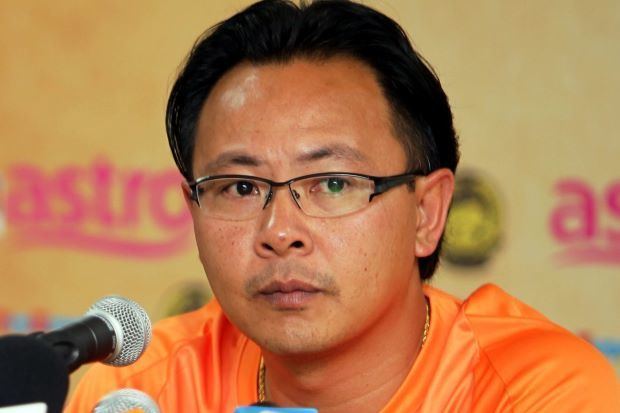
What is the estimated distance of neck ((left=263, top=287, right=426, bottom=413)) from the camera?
1837mm

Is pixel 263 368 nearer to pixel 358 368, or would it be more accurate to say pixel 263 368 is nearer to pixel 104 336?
pixel 358 368

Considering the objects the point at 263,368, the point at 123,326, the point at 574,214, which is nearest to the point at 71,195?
the point at 263,368

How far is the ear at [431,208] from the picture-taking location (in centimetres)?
191

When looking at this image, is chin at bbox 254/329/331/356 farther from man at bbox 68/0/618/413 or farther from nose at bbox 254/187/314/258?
nose at bbox 254/187/314/258

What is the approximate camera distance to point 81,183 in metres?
3.28

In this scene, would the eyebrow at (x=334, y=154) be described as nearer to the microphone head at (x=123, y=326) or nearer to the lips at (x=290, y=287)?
the lips at (x=290, y=287)

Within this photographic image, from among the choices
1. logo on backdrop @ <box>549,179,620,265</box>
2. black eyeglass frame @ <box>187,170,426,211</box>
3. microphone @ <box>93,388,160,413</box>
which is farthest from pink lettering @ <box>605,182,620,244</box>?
microphone @ <box>93,388,160,413</box>

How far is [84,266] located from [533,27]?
1656 mm

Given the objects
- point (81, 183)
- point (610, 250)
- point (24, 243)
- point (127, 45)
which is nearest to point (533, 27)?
point (610, 250)

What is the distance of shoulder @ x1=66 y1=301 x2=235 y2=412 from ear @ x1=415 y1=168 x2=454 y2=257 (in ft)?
1.76

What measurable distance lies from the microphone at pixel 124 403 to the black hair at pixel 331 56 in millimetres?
702

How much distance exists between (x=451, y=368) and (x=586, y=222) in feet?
4.17

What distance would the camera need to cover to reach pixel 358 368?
6.09 feet

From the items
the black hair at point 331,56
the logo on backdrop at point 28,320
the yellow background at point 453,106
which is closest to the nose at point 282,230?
the black hair at point 331,56
